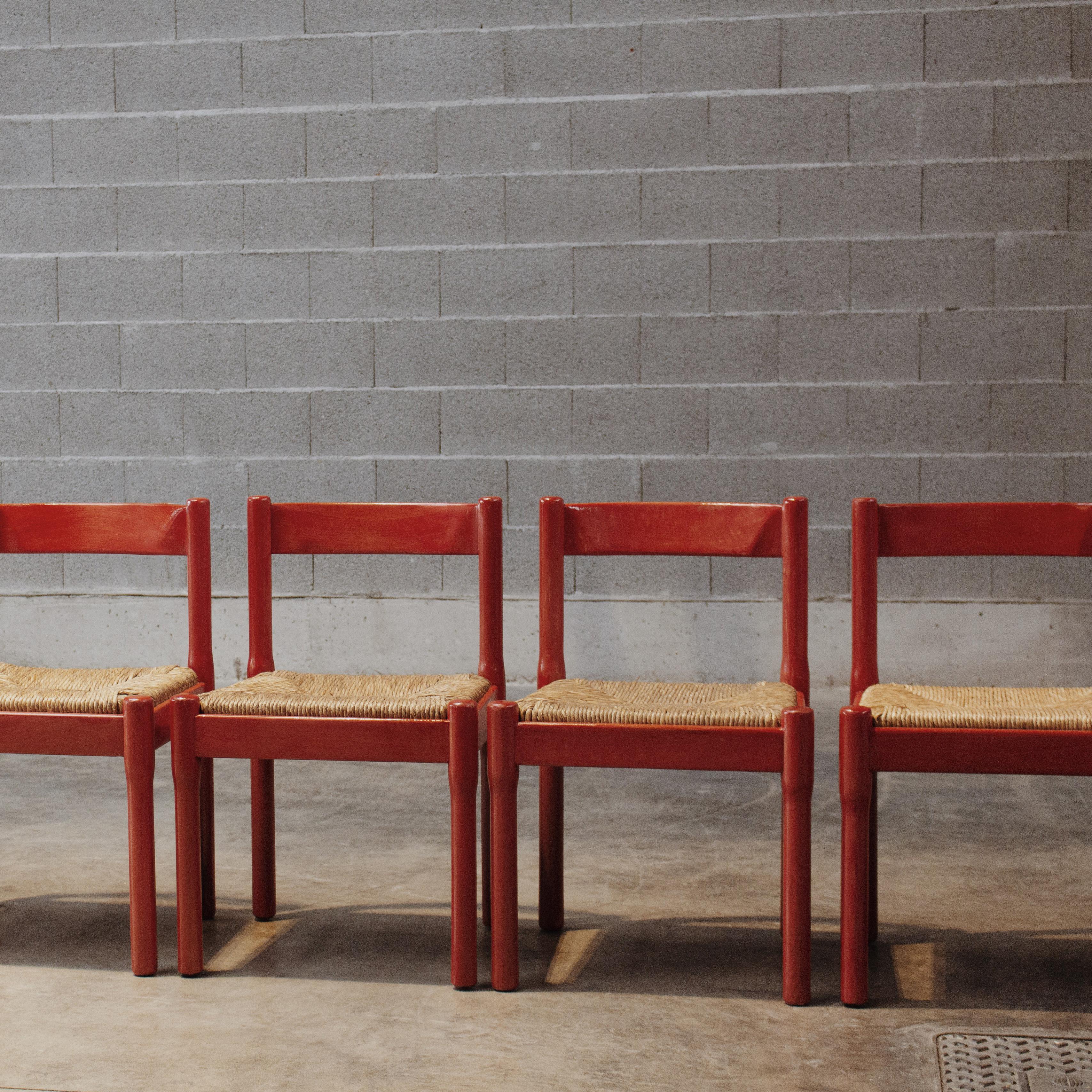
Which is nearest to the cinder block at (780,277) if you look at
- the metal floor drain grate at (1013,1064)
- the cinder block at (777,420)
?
the cinder block at (777,420)

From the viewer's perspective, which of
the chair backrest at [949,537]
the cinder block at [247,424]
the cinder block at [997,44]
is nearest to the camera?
the chair backrest at [949,537]

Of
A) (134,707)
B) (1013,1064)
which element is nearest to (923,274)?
(1013,1064)

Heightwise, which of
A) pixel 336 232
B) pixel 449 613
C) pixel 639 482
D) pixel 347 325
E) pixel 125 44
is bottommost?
pixel 449 613

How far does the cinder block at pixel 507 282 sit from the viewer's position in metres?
3.68

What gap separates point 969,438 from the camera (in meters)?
3.58

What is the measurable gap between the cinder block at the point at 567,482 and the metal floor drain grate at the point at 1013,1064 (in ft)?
7.11

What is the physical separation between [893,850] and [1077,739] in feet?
2.98

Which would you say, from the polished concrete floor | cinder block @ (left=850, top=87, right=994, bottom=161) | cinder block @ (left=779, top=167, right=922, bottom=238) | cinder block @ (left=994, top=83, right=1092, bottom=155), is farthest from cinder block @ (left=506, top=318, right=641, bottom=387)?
the polished concrete floor

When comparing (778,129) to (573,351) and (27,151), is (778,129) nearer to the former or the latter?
(573,351)

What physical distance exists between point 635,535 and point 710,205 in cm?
171

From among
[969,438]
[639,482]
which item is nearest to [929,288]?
[969,438]

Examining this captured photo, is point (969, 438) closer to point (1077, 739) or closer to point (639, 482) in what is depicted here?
point (639, 482)

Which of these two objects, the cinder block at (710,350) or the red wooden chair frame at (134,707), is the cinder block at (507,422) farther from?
the red wooden chair frame at (134,707)

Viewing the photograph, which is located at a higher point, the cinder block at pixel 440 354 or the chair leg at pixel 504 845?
the cinder block at pixel 440 354
